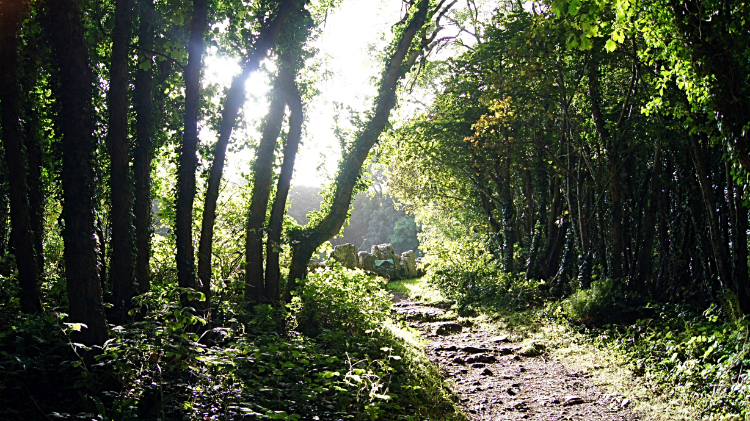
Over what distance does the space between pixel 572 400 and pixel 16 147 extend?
640cm

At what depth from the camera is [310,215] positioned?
9.37 meters

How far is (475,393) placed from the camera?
18.6ft

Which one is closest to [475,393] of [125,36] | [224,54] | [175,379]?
[175,379]

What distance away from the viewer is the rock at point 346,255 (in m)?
20.2

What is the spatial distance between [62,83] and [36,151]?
284 centimetres

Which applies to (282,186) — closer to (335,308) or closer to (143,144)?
(335,308)

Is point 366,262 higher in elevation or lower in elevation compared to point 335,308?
higher

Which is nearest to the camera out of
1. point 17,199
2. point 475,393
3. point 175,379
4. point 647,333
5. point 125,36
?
point 175,379

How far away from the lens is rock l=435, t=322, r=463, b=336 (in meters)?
8.94

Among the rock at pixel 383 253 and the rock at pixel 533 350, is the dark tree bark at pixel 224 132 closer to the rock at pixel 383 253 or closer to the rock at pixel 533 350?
the rock at pixel 533 350

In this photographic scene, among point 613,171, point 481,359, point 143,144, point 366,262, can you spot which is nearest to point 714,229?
point 613,171

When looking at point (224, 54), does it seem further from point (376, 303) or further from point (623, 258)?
point (623, 258)

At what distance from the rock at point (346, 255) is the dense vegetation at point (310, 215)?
8219 millimetres

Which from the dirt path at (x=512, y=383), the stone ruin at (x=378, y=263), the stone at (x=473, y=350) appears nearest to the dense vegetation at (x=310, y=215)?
the dirt path at (x=512, y=383)
